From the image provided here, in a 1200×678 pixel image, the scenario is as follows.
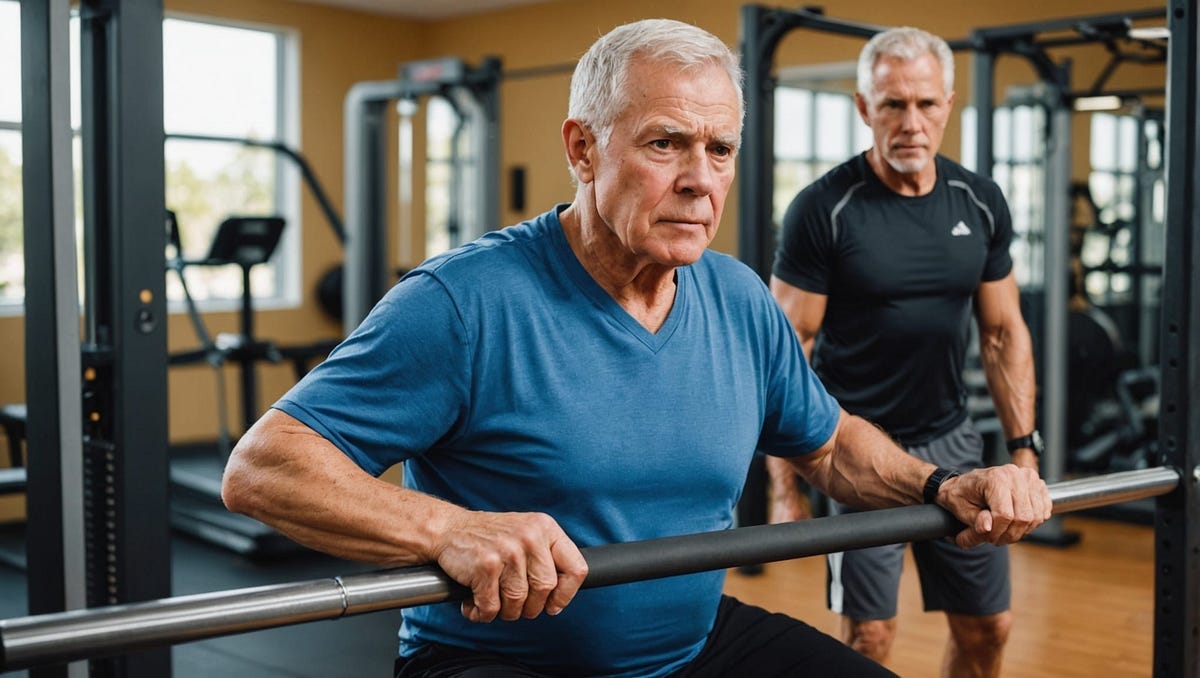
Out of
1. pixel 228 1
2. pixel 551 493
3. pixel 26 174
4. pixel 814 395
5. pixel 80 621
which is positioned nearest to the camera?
pixel 80 621

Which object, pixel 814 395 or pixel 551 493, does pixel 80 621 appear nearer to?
pixel 551 493

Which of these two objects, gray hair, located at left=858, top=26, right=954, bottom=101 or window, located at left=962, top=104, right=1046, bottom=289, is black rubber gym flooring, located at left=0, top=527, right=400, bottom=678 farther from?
window, located at left=962, top=104, right=1046, bottom=289

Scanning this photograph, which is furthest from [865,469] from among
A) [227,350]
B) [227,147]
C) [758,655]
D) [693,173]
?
[227,147]

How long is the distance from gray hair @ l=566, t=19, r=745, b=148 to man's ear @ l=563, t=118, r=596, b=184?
0.04 feet

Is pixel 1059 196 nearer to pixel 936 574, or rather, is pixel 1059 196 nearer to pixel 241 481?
pixel 936 574

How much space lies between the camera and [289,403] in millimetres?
1253

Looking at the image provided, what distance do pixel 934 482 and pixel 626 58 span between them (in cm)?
63

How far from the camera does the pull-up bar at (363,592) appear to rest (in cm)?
95

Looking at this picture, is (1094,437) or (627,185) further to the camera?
(1094,437)

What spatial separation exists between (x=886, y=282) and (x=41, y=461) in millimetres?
1500

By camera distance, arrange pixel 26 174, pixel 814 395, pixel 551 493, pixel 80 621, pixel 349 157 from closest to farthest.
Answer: pixel 80 621 → pixel 551 493 → pixel 814 395 → pixel 26 174 → pixel 349 157

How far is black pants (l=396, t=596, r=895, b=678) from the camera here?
1.42 m

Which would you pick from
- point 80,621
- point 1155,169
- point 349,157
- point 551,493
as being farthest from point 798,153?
point 80,621

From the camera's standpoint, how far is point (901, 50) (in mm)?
2303
